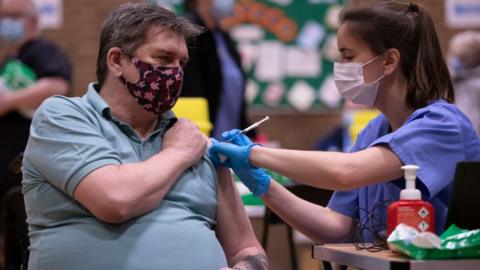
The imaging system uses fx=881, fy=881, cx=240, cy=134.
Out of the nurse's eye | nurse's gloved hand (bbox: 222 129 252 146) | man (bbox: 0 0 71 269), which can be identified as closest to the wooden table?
nurse's gloved hand (bbox: 222 129 252 146)

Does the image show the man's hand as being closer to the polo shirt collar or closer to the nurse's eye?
the polo shirt collar

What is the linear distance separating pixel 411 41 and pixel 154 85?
2.47 ft

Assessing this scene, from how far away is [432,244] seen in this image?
6.29 feet

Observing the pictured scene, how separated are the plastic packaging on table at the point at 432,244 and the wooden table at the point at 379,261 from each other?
2 centimetres

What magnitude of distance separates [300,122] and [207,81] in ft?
9.12

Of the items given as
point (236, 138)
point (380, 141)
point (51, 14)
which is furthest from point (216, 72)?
point (51, 14)

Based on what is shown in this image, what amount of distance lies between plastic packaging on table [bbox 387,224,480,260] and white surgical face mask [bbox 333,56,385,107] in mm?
702

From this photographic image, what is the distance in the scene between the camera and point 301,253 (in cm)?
699

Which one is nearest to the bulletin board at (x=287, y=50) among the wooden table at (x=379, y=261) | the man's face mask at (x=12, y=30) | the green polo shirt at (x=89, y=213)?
the man's face mask at (x=12, y=30)

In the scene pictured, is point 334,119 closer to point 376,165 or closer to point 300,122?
point 300,122

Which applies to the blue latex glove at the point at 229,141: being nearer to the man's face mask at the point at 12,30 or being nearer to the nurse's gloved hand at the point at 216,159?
the nurse's gloved hand at the point at 216,159

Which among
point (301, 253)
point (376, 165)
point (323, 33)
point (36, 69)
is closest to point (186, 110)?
point (36, 69)

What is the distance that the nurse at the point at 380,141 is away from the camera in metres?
2.35

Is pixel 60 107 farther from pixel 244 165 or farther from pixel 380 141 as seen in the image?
pixel 380 141
